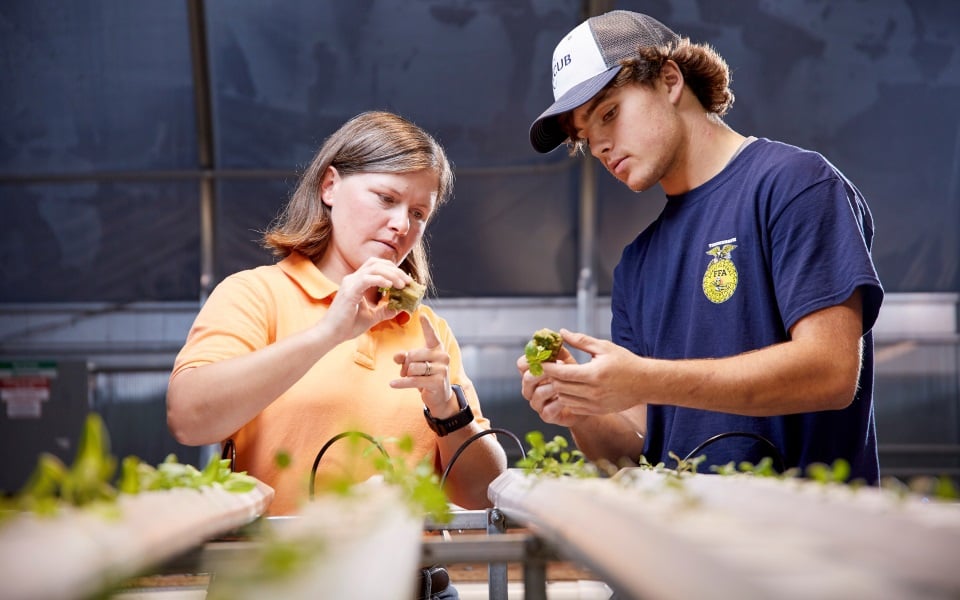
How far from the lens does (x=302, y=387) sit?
1.73 meters

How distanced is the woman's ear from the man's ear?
0.71 meters

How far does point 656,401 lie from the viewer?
1.49 m

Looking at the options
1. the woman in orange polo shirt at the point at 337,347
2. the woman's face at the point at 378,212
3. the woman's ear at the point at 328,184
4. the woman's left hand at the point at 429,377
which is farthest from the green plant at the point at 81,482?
the woman's ear at the point at 328,184

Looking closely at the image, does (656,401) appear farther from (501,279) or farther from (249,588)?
(501,279)

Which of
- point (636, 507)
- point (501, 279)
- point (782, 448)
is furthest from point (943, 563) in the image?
point (501, 279)

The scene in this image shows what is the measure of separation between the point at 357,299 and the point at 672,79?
79 cm

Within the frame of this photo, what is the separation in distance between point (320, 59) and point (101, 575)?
4.95 m

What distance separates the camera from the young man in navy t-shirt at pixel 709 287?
1461 mm

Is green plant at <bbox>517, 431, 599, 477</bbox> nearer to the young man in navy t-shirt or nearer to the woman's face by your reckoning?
the young man in navy t-shirt

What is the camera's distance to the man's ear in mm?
1834

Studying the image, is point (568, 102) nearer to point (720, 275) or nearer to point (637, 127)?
point (637, 127)

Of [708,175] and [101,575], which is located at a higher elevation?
[708,175]

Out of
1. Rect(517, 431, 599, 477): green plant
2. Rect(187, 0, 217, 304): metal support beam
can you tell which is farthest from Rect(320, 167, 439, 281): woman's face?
Rect(187, 0, 217, 304): metal support beam

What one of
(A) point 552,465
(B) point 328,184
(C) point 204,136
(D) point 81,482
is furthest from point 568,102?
(C) point 204,136
